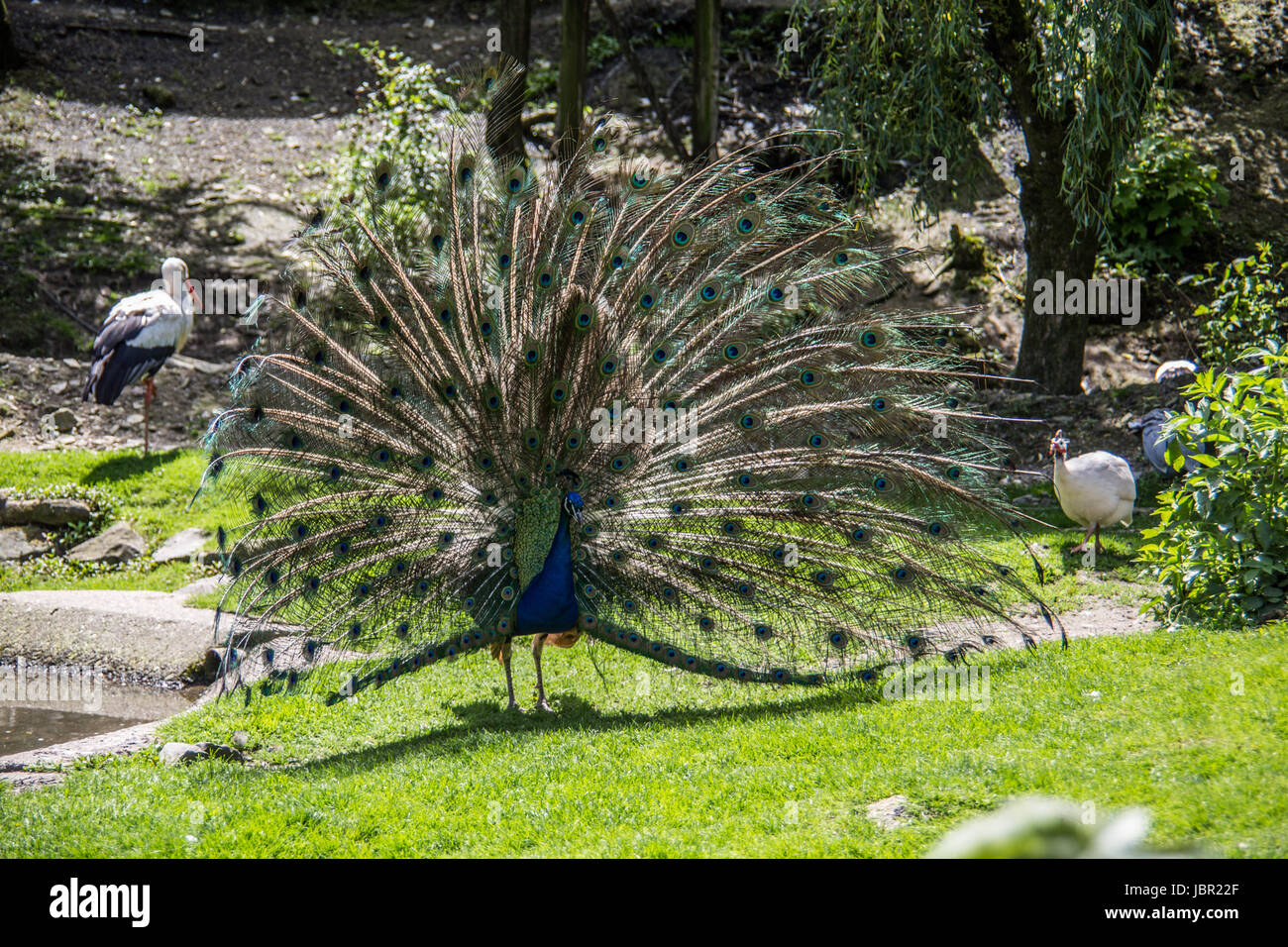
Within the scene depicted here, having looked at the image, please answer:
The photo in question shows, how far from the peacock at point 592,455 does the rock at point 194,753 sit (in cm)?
47

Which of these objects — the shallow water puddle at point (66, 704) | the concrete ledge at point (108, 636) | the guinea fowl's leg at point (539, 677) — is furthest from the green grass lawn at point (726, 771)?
the concrete ledge at point (108, 636)

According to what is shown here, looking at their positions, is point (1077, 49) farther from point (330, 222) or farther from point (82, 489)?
point (82, 489)

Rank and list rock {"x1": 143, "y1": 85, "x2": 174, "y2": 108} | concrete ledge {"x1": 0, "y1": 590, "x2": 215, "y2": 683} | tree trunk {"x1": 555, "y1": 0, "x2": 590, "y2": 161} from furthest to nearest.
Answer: rock {"x1": 143, "y1": 85, "x2": 174, "y2": 108}, tree trunk {"x1": 555, "y1": 0, "x2": 590, "y2": 161}, concrete ledge {"x1": 0, "y1": 590, "x2": 215, "y2": 683}

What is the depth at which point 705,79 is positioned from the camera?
12.4m

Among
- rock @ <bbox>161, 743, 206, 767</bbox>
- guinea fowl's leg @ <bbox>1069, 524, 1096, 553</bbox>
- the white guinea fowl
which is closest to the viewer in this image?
rock @ <bbox>161, 743, 206, 767</bbox>

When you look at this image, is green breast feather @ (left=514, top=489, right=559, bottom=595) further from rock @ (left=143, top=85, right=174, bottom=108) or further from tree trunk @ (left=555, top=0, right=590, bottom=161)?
rock @ (left=143, top=85, right=174, bottom=108)

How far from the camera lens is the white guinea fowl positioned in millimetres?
8562

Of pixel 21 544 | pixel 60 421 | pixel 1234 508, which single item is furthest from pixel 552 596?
pixel 60 421

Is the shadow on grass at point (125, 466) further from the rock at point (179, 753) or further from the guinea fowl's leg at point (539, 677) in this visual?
the guinea fowl's leg at point (539, 677)

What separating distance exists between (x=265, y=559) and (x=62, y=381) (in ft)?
25.9

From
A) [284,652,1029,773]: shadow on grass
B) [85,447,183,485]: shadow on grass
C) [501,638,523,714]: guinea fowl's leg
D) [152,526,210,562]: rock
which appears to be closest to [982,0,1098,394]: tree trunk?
[284,652,1029,773]: shadow on grass

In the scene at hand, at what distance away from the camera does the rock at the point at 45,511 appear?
34.4 ft

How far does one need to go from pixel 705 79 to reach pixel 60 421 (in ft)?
26.0

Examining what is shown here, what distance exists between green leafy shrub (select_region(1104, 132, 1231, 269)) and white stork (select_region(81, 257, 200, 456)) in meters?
10.9
